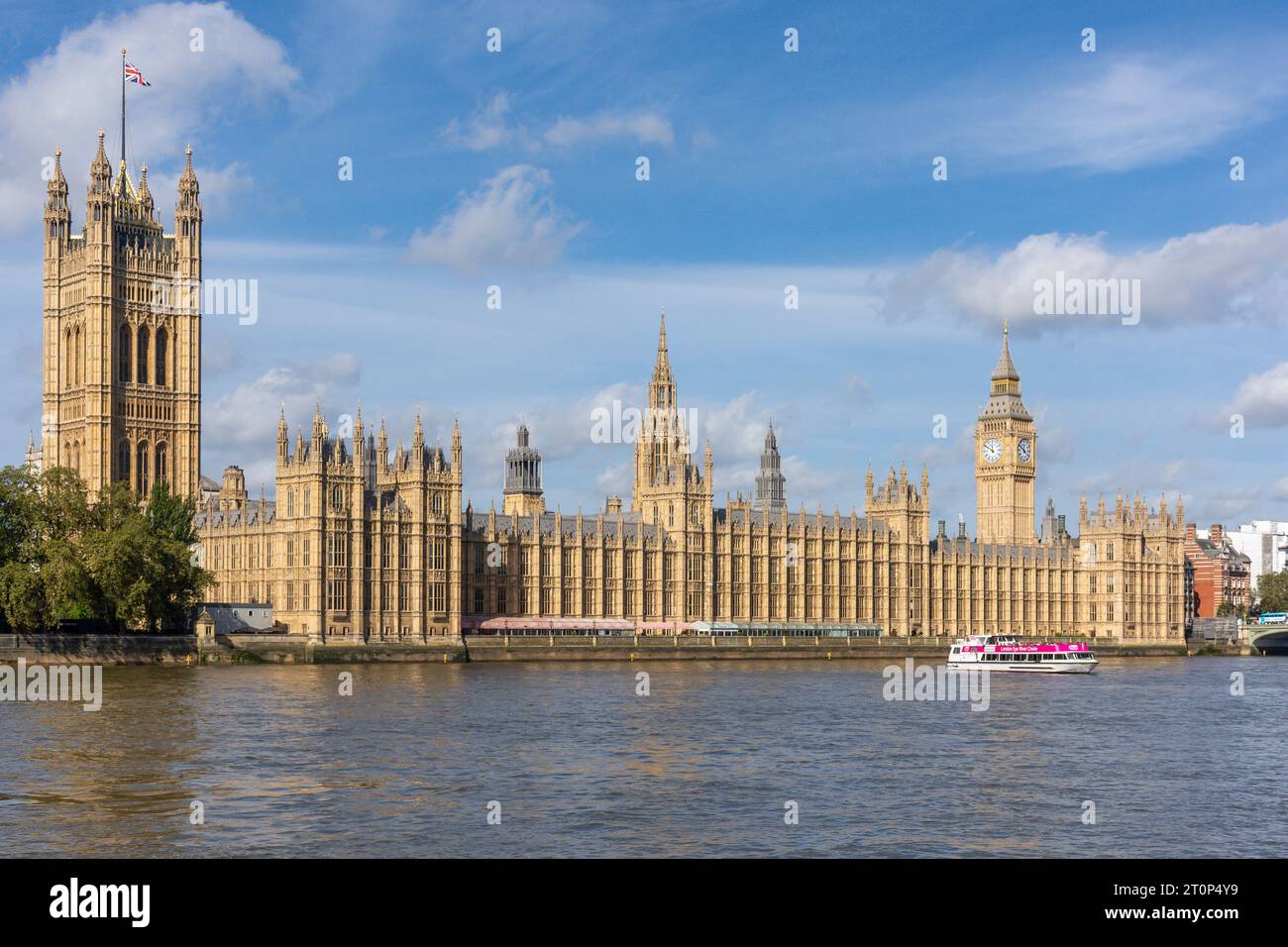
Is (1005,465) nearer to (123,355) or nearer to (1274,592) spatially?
(1274,592)

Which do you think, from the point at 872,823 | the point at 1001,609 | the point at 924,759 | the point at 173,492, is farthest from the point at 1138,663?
the point at 872,823

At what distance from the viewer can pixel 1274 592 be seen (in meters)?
185

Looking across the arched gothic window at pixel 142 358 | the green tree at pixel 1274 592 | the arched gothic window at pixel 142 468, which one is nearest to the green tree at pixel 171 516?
the arched gothic window at pixel 142 468

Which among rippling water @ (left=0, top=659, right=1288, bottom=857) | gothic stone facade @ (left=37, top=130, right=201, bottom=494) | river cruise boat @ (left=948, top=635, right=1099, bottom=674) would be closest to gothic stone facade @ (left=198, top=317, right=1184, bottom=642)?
gothic stone facade @ (left=37, top=130, right=201, bottom=494)

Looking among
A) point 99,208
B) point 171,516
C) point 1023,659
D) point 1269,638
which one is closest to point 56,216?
point 99,208

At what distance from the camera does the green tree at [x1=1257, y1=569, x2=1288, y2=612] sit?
183625 mm

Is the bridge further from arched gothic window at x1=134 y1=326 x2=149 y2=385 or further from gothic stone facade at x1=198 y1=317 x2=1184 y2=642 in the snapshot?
arched gothic window at x1=134 y1=326 x2=149 y2=385

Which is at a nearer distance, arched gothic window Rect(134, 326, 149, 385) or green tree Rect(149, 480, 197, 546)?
green tree Rect(149, 480, 197, 546)

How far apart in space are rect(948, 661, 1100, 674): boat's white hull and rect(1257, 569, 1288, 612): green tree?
87.8 m

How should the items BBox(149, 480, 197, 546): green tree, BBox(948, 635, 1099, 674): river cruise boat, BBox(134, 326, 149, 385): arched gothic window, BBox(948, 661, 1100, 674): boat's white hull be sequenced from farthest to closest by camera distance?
BBox(134, 326, 149, 385): arched gothic window < BBox(948, 635, 1099, 674): river cruise boat < BBox(948, 661, 1100, 674): boat's white hull < BBox(149, 480, 197, 546): green tree

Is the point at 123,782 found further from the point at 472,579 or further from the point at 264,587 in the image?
the point at 472,579

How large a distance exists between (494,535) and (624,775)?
74.4m

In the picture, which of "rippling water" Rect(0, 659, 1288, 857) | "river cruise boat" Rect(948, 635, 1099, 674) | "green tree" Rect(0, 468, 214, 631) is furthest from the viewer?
"river cruise boat" Rect(948, 635, 1099, 674)
